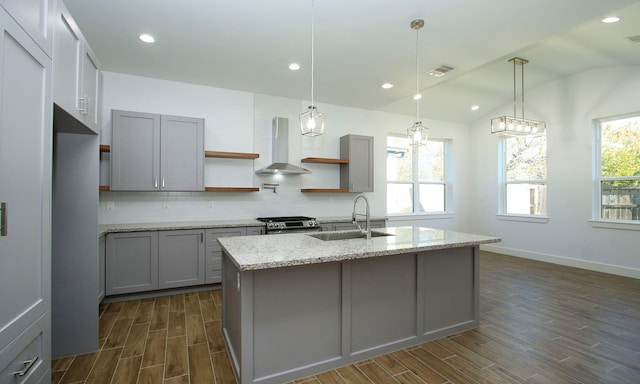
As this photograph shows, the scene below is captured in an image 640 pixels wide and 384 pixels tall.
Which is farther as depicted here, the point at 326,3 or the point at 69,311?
the point at 326,3

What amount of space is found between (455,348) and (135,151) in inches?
155

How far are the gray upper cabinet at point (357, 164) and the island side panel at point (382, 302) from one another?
269 centimetres

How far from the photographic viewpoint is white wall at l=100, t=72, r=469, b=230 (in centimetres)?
396

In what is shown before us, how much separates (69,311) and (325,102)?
4.26 meters

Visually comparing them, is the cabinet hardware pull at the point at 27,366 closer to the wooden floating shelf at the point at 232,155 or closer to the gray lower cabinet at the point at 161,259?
the gray lower cabinet at the point at 161,259

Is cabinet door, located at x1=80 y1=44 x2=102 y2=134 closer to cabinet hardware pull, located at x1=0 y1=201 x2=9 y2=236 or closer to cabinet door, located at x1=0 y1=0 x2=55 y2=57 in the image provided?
cabinet door, located at x1=0 y1=0 x2=55 y2=57

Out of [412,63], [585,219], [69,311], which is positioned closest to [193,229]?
[69,311]

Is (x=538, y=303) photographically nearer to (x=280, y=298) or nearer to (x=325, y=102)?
(x=280, y=298)

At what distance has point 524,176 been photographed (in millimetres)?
5922

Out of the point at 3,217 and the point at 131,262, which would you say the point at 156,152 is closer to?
the point at 131,262

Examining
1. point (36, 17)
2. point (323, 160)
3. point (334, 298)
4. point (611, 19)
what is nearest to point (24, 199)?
point (36, 17)

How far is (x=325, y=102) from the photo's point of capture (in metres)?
5.19

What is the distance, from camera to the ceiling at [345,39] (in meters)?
2.58

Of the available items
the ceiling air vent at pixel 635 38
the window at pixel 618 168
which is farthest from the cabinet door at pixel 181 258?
the window at pixel 618 168
